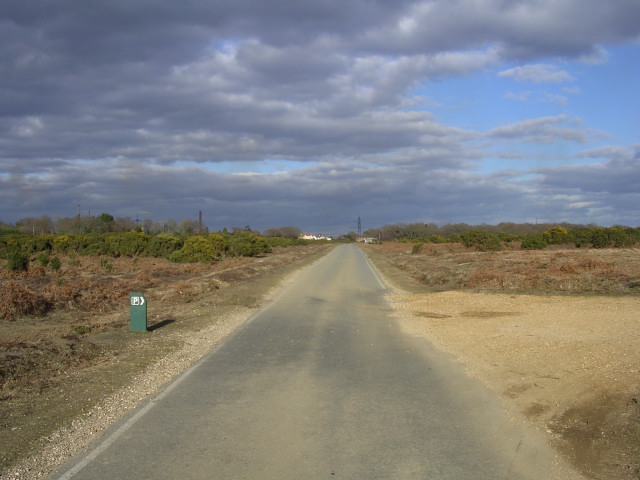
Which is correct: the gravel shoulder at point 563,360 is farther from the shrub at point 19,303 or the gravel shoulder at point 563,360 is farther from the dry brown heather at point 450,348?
the shrub at point 19,303

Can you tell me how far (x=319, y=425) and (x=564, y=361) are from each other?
15.8 ft

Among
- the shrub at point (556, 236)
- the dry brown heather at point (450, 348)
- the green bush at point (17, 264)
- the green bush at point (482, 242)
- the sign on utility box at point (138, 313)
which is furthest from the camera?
the shrub at point (556, 236)

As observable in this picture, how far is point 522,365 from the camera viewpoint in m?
8.97

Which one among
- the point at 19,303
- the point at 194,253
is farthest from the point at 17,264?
the point at 19,303

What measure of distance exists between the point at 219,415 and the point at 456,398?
2.97 metres

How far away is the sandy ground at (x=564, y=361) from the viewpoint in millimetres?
5547

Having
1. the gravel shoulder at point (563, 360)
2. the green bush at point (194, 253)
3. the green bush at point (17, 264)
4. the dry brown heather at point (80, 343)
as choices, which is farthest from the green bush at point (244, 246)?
the gravel shoulder at point (563, 360)

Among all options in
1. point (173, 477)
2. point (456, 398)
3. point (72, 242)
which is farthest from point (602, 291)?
point (72, 242)

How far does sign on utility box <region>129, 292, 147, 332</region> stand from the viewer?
1245cm

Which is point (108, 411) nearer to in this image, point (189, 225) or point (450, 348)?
point (450, 348)

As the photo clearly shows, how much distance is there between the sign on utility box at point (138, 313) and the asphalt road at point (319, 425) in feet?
10.4

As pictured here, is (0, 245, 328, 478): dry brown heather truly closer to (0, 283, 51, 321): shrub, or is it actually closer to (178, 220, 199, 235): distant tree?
(0, 283, 51, 321): shrub

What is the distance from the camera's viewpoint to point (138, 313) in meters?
12.6

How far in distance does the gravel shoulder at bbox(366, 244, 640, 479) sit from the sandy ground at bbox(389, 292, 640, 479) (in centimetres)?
1
